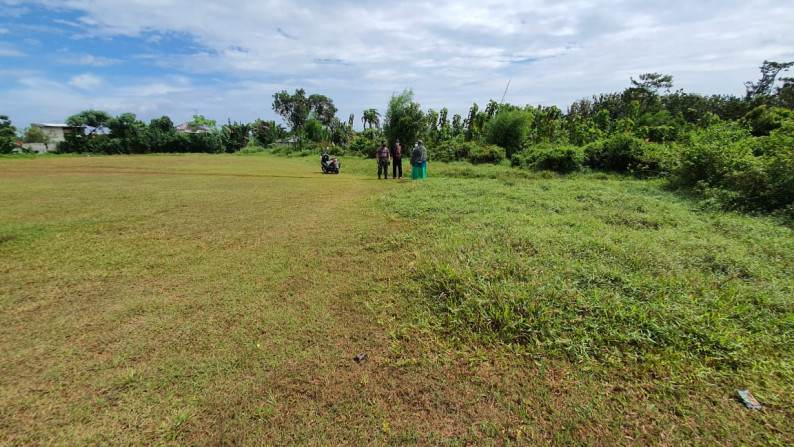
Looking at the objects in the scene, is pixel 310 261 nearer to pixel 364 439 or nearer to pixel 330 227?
pixel 330 227

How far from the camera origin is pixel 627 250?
4.02 m

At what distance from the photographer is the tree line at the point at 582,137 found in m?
7.19

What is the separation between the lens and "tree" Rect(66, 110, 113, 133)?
31188 millimetres

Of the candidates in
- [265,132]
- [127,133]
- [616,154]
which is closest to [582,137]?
[616,154]

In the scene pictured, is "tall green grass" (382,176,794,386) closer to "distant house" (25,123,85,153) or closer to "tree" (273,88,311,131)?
"distant house" (25,123,85,153)

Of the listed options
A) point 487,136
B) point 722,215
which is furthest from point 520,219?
point 487,136

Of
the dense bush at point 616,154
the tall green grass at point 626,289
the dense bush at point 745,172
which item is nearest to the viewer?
the tall green grass at point 626,289

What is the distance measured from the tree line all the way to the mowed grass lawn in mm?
2634

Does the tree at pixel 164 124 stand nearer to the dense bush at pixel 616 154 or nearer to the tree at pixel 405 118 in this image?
the tree at pixel 405 118

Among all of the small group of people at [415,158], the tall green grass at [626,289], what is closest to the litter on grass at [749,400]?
the tall green grass at [626,289]

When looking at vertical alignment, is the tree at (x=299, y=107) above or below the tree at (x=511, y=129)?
above

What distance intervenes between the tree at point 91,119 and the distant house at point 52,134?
0.49m

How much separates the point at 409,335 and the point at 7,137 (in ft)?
134

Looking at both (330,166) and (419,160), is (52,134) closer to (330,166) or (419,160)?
(330,166)
